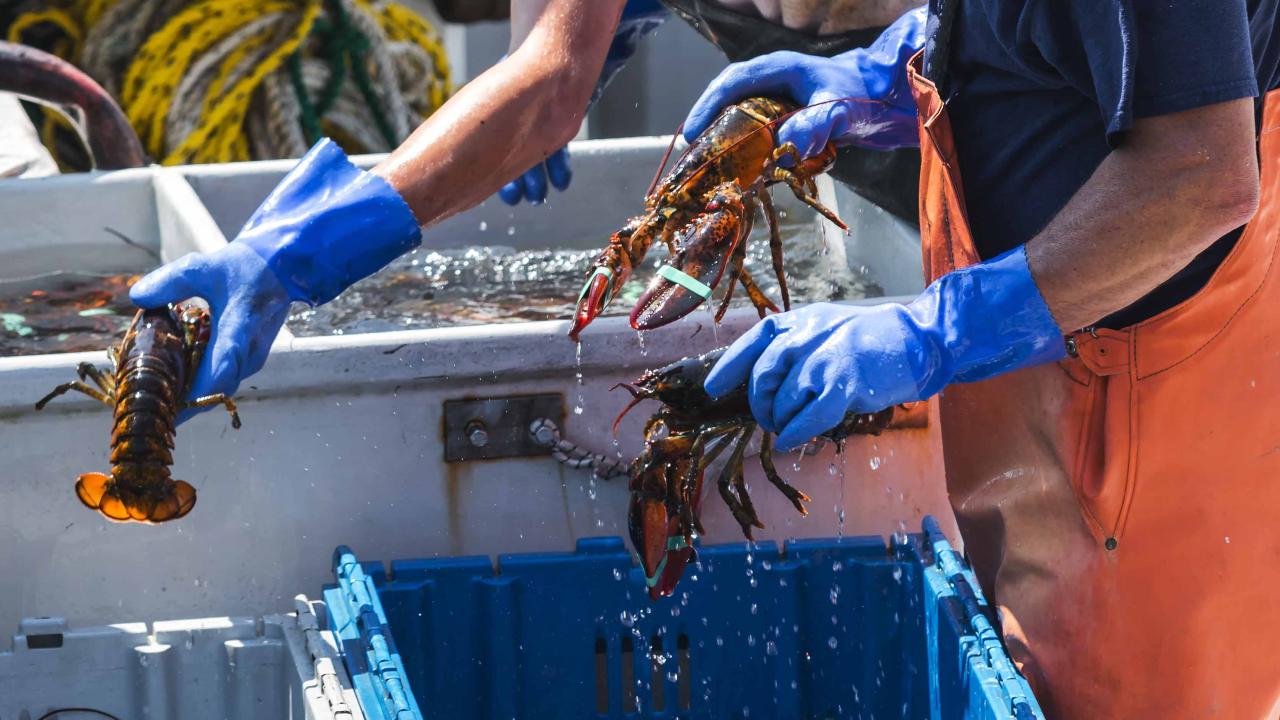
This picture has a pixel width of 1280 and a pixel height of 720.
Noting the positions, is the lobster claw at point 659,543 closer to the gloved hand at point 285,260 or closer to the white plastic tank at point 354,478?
the white plastic tank at point 354,478

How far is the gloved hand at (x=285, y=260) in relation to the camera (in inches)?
90.0

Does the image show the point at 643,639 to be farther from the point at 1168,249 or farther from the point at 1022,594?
the point at 1168,249

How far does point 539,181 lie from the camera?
3480mm

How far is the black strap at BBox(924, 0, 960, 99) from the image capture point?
214 centimetres

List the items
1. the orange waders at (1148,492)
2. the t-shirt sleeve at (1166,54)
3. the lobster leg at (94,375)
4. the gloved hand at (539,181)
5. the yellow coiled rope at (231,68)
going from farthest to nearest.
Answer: the yellow coiled rope at (231,68)
the gloved hand at (539,181)
the lobster leg at (94,375)
the orange waders at (1148,492)
the t-shirt sleeve at (1166,54)

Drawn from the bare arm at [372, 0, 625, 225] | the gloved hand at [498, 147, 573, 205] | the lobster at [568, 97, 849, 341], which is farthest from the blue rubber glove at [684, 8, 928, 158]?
the gloved hand at [498, 147, 573, 205]

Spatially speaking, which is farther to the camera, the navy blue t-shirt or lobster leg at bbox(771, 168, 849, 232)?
lobster leg at bbox(771, 168, 849, 232)

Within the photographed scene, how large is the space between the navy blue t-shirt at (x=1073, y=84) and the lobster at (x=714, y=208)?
336 mm

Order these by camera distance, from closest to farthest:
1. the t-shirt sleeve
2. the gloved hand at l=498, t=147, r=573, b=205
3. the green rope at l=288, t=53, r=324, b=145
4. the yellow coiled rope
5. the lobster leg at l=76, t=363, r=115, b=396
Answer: the t-shirt sleeve < the lobster leg at l=76, t=363, r=115, b=396 < the gloved hand at l=498, t=147, r=573, b=205 < the yellow coiled rope < the green rope at l=288, t=53, r=324, b=145

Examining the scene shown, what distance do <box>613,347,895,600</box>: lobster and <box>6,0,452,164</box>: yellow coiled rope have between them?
415 cm

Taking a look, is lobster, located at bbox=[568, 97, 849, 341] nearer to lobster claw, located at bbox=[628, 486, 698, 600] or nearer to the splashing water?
lobster claw, located at bbox=[628, 486, 698, 600]

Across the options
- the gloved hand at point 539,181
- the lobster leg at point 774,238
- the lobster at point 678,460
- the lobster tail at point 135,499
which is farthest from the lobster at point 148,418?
the gloved hand at point 539,181

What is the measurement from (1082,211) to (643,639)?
124 centimetres

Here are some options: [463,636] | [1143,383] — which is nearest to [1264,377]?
[1143,383]
